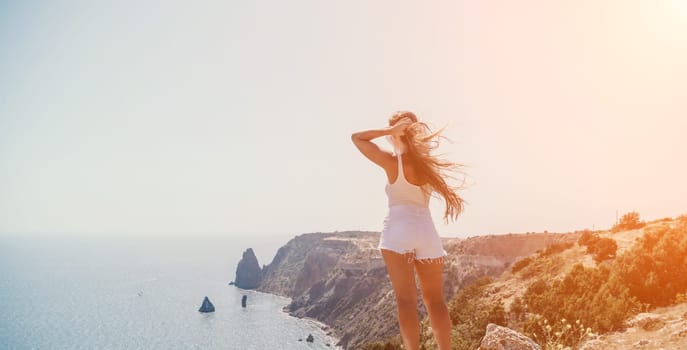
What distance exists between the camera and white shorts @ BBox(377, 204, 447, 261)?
3549 mm

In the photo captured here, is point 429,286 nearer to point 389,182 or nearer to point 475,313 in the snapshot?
point 389,182

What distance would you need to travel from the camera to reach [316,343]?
313 feet

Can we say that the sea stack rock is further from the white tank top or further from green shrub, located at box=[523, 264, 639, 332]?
the white tank top

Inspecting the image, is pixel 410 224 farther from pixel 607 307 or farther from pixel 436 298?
pixel 607 307

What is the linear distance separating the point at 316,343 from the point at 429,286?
322ft

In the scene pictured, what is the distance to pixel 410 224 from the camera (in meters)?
3.57

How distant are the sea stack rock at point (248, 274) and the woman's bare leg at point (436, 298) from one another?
192m

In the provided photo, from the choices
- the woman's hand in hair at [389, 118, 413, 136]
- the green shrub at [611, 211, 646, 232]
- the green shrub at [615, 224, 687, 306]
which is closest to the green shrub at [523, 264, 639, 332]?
the green shrub at [615, 224, 687, 306]

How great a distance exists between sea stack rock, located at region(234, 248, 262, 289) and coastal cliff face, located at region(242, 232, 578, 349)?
1.26 metres

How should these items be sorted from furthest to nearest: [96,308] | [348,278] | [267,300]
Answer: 1. [267,300]
2. [96,308]
3. [348,278]

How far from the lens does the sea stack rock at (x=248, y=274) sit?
189 metres

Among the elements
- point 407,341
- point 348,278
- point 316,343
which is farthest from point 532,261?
point 348,278

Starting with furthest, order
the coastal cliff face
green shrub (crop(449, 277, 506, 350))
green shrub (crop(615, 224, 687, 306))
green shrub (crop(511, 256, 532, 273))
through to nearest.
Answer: the coastal cliff face, green shrub (crop(511, 256, 532, 273)), green shrub (crop(615, 224, 687, 306)), green shrub (crop(449, 277, 506, 350))

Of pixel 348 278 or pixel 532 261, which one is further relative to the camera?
pixel 348 278
